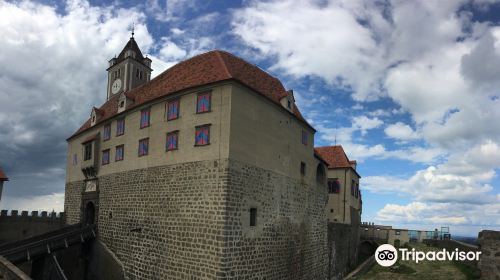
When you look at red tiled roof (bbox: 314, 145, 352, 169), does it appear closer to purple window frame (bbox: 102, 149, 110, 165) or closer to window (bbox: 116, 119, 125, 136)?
window (bbox: 116, 119, 125, 136)

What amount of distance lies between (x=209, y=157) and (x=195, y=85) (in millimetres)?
3780

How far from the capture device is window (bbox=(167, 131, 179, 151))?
20828 mm

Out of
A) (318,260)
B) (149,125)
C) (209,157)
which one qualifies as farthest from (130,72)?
(318,260)

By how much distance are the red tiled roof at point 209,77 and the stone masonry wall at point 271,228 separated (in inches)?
177

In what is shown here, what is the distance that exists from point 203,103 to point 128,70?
59.7 feet

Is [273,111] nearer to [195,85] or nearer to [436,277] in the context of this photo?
[195,85]

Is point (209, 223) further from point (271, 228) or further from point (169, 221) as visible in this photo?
point (271, 228)

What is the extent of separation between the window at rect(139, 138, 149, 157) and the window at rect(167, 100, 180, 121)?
88.9 inches

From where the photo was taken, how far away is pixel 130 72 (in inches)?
1403

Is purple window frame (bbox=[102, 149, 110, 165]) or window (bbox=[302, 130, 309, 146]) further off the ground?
window (bbox=[302, 130, 309, 146])

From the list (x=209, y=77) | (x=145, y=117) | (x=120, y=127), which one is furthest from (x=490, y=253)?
(x=120, y=127)

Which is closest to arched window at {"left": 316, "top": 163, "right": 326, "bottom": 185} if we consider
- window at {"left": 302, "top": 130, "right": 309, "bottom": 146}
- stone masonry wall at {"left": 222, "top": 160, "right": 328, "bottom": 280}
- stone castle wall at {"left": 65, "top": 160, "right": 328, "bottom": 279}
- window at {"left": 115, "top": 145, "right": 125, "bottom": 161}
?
stone masonry wall at {"left": 222, "top": 160, "right": 328, "bottom": 280}

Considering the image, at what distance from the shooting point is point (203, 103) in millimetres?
19984

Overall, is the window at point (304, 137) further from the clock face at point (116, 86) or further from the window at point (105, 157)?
the clock face at point (116, 86)
